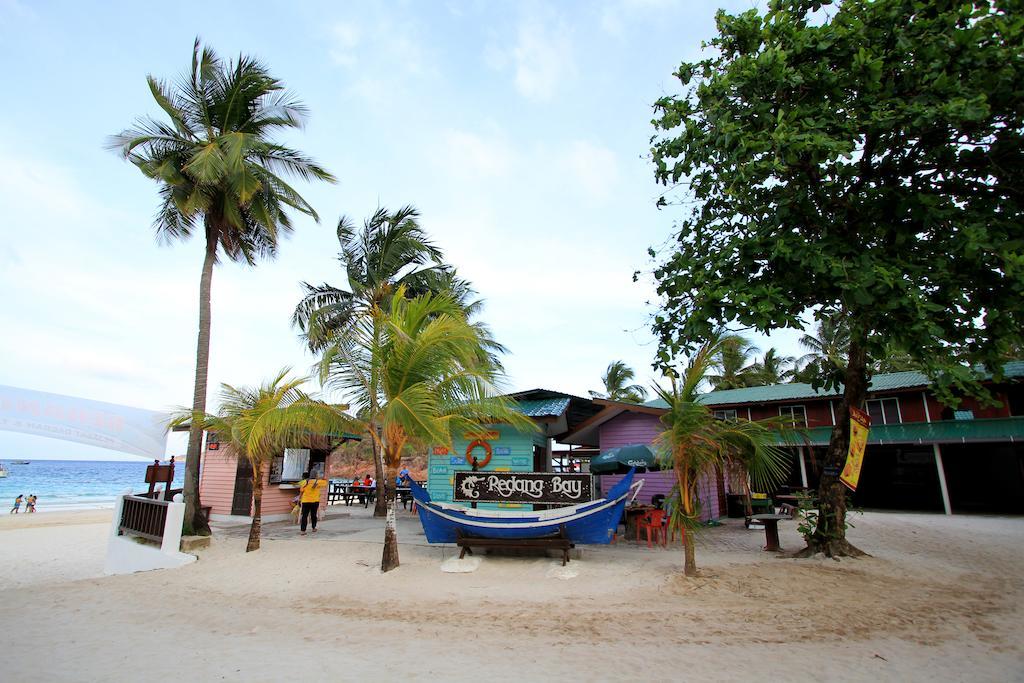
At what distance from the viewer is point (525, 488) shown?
934 cm

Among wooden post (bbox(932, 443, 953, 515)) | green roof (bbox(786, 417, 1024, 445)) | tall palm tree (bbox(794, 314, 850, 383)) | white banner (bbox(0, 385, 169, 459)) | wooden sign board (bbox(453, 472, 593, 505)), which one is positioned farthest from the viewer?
tall palm tree (bbox(794, 314, 850, 383))

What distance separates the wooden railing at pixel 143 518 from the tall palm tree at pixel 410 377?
4.66m

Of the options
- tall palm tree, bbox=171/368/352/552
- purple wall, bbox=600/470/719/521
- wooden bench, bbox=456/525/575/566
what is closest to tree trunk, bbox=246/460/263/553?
tall palm tree, bbox=171/368/352/552

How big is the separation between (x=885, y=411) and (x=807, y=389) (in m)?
2.92

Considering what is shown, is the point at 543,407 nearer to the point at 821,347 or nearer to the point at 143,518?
the point at 143,518

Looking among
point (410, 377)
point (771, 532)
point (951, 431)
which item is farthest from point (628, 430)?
point (951, 431)

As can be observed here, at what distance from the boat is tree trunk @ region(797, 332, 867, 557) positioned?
353cm

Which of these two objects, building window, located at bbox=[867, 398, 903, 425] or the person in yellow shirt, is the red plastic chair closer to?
the person in yellow shirt

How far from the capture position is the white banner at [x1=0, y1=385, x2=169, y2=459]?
1319 cm

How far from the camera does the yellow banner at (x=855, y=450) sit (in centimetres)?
866

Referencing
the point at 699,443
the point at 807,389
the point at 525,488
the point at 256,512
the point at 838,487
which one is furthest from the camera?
the point at 807,389

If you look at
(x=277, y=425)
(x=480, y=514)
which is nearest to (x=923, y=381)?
Result: (x=480, y=514)

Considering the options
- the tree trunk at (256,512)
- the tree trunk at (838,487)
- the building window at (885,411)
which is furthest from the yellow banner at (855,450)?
the building window at (885,411)

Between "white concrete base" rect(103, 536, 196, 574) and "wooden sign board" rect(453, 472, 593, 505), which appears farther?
"white concrete base" rect(103, 536, 196, 574)
